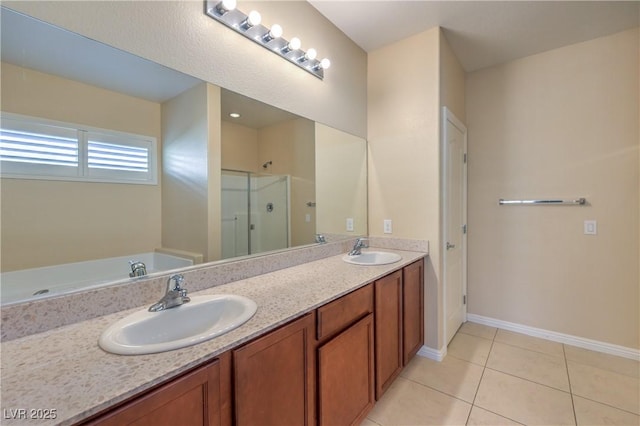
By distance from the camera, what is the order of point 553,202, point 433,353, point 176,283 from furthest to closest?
point 553,202 < point 433,353 < point 176,283

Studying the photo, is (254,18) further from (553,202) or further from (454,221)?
(553,202)

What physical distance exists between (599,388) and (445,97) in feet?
7.43

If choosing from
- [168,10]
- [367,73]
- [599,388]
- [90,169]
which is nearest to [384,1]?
[367,73]

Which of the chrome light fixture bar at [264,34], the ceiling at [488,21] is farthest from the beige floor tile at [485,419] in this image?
the ceiling at [488,21]

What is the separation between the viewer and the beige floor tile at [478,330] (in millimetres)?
2521

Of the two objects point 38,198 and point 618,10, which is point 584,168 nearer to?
point 618,10

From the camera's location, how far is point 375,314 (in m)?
1.54


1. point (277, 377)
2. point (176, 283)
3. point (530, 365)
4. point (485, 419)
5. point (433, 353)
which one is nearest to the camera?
point (277, 377)

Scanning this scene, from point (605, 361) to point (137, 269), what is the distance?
3197 millimetres

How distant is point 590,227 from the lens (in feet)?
7.39

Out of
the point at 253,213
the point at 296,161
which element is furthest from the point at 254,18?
the point at 253,213

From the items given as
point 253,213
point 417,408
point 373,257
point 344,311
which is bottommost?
point 417,408

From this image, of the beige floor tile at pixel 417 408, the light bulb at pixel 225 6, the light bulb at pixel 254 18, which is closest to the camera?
the light bulb at pixel 225 6

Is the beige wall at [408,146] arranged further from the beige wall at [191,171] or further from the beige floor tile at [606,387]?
the beige wall at [191,171]
